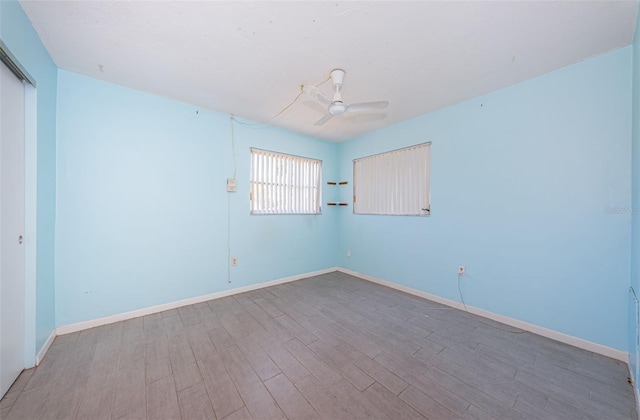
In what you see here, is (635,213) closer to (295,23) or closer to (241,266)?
(295,23)

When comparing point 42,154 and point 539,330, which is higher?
point 42,154

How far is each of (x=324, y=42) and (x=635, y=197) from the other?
8.46 ft

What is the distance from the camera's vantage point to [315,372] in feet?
5.43

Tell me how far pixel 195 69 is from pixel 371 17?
163 centimetres

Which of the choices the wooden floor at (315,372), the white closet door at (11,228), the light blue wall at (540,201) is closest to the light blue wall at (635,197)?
the light blue wall at (540,201)

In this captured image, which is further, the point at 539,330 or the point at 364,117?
the point at 364,117

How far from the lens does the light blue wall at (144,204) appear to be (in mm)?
2182

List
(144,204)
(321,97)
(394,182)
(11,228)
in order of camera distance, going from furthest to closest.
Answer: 1. (394,182)
2. (144,204)
3. (321,97)
4. (11,228)

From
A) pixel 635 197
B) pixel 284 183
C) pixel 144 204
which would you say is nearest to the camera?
pixel 635 197

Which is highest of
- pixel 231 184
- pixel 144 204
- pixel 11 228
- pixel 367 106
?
pixel 367 106

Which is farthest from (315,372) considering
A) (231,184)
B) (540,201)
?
(540,201)

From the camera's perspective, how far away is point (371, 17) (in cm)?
153

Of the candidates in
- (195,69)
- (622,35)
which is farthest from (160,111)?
(622,35)

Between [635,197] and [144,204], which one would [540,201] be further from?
[144,204]
